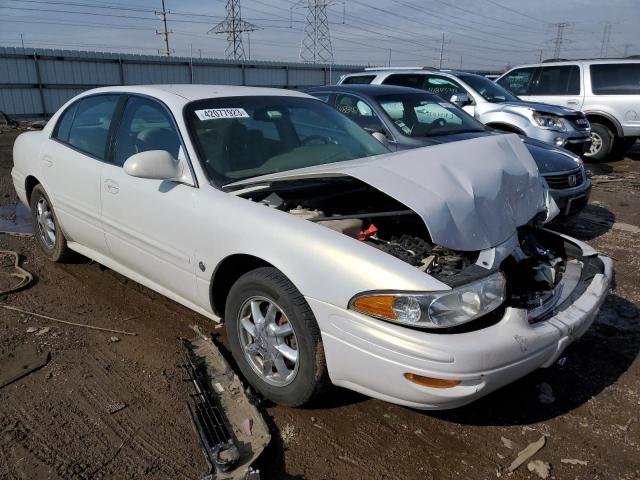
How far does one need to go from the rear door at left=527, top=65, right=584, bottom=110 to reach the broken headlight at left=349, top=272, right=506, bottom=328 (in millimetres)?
10135

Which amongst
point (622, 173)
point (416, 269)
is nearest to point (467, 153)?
point (416, 269)

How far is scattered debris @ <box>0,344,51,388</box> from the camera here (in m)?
3.04

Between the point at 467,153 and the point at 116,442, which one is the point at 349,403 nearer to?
the point at 116,442

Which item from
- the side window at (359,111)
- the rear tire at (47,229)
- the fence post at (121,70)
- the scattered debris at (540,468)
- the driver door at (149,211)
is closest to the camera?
the scattered debris at (540,468)

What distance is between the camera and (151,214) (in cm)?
325

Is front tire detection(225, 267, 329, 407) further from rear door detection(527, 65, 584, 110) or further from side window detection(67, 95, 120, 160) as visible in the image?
rear door detection(527, 65, 584, 110)

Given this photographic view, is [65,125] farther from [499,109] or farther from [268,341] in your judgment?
[499,109]

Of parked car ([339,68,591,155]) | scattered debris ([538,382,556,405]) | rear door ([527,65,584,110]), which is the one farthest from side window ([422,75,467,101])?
scattered debris ([538,382,556,405])

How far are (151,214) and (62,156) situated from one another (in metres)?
1.45

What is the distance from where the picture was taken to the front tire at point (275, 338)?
249cm

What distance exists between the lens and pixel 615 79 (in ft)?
34.4

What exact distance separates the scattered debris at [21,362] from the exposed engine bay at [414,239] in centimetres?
164

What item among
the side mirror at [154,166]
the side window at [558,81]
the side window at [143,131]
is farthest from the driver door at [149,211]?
the side window at [558,81]

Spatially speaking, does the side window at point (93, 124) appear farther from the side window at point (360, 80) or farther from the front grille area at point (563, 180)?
the side window at point (360, 80)
